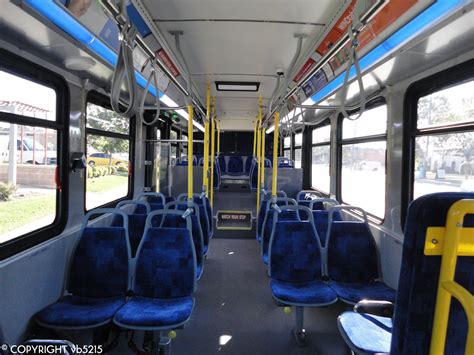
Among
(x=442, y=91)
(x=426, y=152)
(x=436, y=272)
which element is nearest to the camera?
(x=436, y=272)

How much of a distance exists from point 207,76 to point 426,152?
8.65 feet

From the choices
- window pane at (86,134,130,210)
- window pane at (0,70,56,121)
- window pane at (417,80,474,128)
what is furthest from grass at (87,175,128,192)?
window pane at (417,80,474,128)

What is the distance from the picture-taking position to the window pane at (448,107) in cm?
219

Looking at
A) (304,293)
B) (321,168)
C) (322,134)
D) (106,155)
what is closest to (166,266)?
(304,293)

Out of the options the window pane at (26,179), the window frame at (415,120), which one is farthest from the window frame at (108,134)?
the window frame at (415,120)

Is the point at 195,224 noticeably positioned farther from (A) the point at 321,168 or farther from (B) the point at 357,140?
(A) the point at 321,168

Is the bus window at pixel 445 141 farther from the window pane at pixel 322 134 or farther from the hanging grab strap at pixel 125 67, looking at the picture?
the window pane at pixel 322 134

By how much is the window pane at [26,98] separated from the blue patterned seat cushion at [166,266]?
135cm

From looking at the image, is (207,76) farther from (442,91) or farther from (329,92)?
(442,91)

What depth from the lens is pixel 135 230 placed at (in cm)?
331

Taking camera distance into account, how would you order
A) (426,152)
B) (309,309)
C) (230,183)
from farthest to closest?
(230,183) → (309,309) → (426,152)

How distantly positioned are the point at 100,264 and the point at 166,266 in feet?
1.78

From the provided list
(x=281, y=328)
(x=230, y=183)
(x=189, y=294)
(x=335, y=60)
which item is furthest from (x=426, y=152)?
(x=230, y=183)

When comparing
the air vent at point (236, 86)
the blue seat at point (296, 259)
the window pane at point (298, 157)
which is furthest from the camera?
the window pane at point (298, 157)
